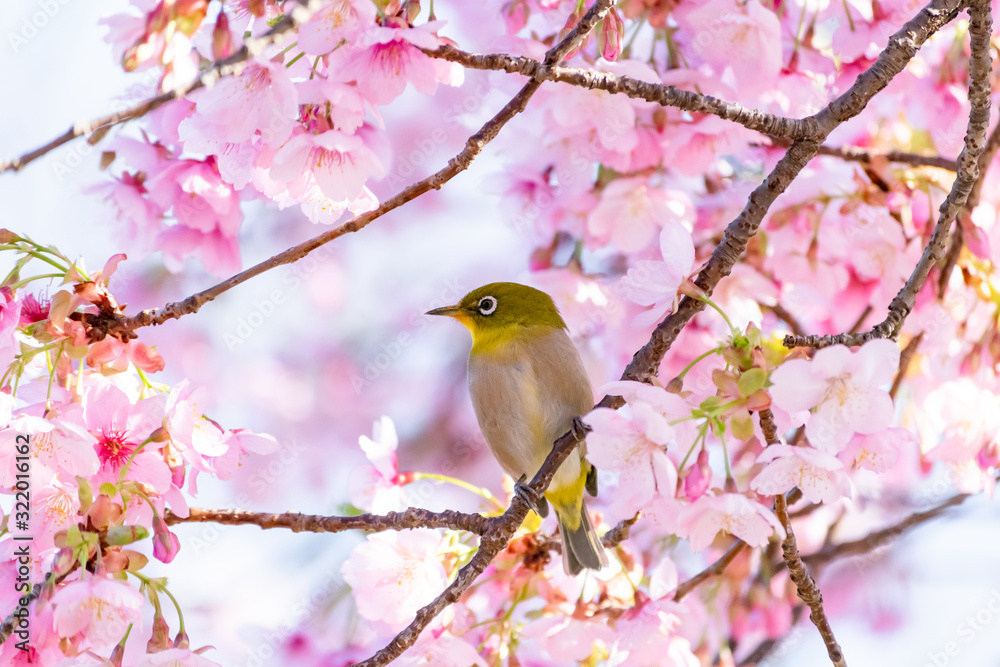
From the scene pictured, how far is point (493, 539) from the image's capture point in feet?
6.56

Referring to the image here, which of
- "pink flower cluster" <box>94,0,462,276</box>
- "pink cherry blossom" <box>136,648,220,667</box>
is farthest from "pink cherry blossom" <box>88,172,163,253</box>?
"pink cherry blossom" <box>136,648,220,667</box>

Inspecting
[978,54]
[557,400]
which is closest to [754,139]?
[978,54]

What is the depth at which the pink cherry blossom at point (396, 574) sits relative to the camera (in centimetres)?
249

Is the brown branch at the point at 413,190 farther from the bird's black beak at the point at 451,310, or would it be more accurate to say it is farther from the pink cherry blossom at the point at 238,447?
the bird's black beak at the point at 451,310

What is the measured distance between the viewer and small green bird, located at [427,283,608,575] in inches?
126

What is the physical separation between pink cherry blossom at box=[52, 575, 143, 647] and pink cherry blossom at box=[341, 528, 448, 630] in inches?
35.7

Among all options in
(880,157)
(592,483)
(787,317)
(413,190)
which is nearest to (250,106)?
(413,190)

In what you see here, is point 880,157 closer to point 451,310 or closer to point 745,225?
point 745,225

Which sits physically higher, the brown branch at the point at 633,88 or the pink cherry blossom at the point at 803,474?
the brown branch at the point at 633,88

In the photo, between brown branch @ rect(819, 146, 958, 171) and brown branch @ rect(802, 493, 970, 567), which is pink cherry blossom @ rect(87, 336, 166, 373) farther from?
brown branch @ rect(802, 493, 970, 567)

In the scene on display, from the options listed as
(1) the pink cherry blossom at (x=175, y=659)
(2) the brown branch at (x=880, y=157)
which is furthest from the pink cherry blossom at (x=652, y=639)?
(2) the brown branch at (x=880, y=157)

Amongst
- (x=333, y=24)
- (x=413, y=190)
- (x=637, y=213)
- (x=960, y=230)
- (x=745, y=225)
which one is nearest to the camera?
(x=333, y=24)

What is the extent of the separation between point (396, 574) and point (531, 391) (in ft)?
3.08

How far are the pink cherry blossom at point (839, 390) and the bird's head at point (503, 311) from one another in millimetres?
1776
